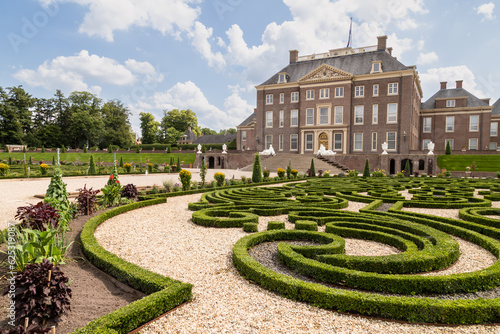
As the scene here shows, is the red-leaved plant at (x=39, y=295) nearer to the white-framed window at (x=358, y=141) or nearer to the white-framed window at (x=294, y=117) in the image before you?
the white-framed window at (x=358, y=141)

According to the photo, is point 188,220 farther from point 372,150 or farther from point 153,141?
point 153,141

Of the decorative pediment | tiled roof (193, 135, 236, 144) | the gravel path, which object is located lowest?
the gravel path

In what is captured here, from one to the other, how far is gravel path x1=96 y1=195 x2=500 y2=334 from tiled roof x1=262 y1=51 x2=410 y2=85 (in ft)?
133

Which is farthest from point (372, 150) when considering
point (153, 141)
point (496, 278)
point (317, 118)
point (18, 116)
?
point (18, 116)

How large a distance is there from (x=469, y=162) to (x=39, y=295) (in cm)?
4082

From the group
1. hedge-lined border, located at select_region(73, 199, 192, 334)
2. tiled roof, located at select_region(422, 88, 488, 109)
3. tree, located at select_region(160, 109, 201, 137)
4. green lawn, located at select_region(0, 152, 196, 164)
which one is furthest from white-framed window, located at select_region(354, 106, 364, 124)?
tree, located at select_region(160, 109, 201, 137)

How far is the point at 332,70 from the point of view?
41.8 meters

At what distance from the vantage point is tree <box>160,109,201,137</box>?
88.0 metres

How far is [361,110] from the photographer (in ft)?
136

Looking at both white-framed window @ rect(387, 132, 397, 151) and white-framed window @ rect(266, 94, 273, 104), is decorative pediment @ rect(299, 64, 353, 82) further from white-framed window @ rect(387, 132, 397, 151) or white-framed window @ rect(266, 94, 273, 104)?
white-framed window @ rect(387, 132, 397, 151)

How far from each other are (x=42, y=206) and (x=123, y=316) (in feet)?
12.8

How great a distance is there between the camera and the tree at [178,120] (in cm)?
8800

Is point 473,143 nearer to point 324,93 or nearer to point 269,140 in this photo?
point 324,93

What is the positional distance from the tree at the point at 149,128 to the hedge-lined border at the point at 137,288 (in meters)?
82.6
